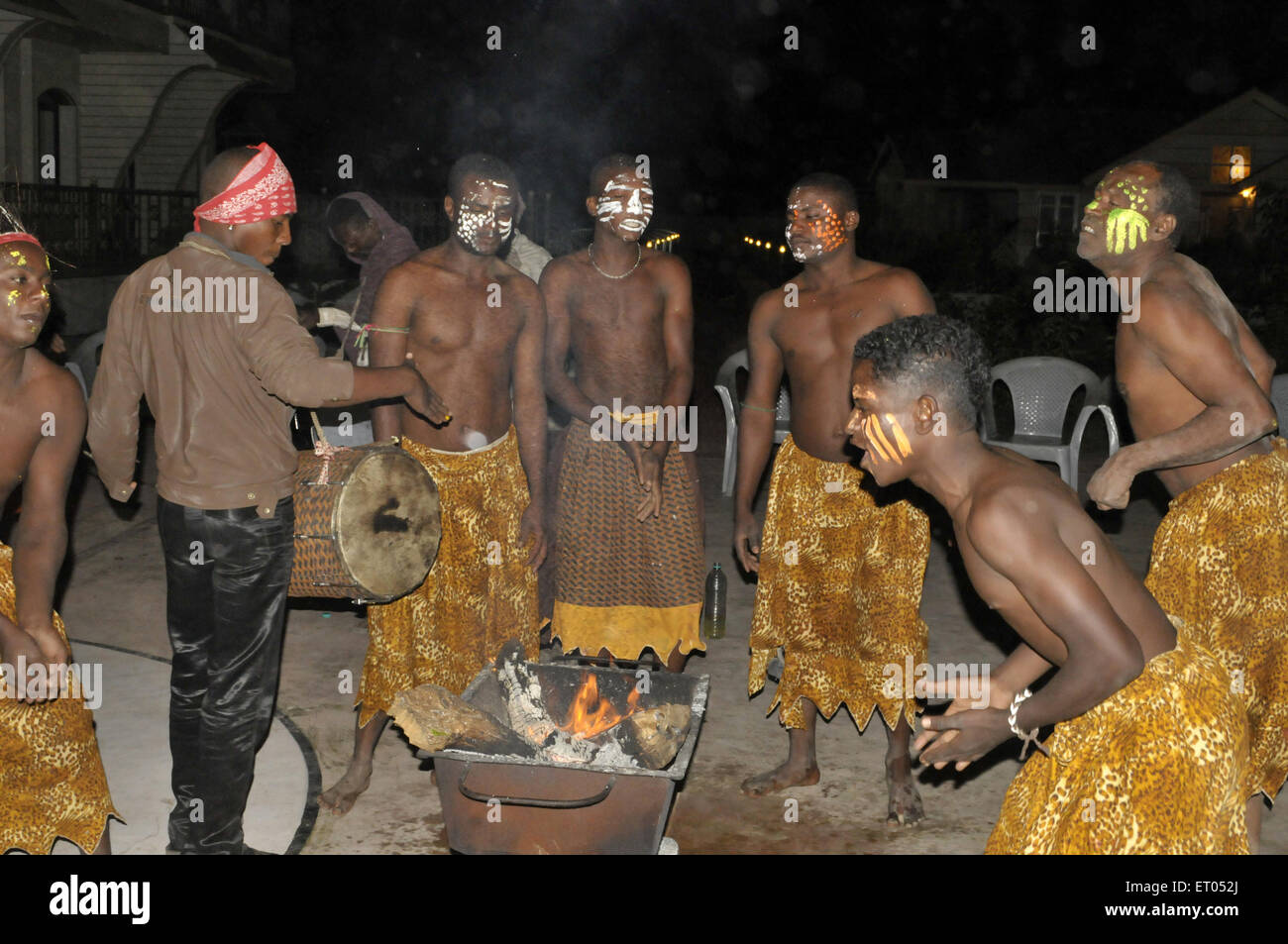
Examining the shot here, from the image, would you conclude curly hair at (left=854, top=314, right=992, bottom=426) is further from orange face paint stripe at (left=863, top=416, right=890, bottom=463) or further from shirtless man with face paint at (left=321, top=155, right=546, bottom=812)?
shirtless man with face paint at (left=321, top=155, right=546, bottom=812)

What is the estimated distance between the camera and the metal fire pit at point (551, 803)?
354cm

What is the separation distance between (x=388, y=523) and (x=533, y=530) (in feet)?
3.15

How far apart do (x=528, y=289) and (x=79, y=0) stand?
11.4 metres

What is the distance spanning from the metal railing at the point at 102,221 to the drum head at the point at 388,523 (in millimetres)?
10320

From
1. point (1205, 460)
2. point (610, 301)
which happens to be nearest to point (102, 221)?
point (610, 301)

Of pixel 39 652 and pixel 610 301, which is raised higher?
pixel 610 301

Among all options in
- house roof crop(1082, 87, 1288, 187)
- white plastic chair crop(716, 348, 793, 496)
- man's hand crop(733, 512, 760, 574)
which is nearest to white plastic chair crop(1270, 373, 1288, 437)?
white plastic chair crop(716, 348, 793, 496)

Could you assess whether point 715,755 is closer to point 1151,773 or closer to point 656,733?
point 656,733

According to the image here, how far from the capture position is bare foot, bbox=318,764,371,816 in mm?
4539

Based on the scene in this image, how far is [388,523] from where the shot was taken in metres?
4.09

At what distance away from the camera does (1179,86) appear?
1686 inches

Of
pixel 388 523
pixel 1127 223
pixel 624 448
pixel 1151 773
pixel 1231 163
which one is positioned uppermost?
pixel 1231 163

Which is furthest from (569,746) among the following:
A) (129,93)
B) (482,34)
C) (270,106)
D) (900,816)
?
(482,34)

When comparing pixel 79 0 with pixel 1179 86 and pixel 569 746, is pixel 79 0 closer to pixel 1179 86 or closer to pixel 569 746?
pixel 569 746
